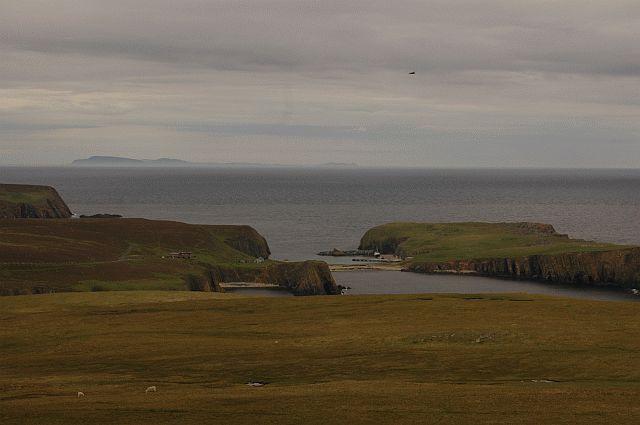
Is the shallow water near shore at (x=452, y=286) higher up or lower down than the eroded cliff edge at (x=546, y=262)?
lower down

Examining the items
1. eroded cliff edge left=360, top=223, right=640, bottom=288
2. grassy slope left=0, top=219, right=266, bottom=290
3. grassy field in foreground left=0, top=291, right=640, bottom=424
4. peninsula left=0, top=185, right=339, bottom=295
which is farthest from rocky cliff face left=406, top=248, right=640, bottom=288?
grassy field in foreground left=0, top=291, right=640, bottom=424

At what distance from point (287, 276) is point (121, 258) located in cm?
3058

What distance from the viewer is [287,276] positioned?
516 feet

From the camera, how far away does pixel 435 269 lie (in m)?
183

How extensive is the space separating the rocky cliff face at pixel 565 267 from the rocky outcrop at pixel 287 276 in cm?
3525

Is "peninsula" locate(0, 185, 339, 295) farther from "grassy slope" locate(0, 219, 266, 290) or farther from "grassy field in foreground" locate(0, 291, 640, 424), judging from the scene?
"grassy field in foreground" locate(0, 291, 640, 424)

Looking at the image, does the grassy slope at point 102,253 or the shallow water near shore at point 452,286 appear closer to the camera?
the grassy slope at point 102,253

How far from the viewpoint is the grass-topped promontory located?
131m

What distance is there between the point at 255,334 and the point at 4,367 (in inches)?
887

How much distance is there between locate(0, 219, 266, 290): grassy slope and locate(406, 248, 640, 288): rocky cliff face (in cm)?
4451

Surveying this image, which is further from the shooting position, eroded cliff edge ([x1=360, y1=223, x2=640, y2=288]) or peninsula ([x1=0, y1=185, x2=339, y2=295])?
eroded cliff edge ([x1=360, y1=223, x2=640, y2=288])

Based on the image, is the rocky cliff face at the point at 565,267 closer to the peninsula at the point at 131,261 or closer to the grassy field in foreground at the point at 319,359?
the peninsula at the point at 131,261

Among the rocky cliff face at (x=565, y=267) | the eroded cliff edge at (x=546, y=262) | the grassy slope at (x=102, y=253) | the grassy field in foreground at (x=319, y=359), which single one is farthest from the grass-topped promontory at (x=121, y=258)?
the rocky cliff face at (x=565, y=267)

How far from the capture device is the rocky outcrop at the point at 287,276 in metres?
150
